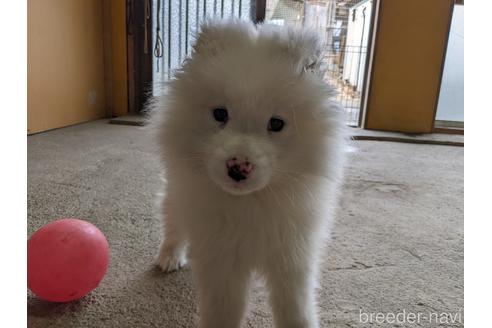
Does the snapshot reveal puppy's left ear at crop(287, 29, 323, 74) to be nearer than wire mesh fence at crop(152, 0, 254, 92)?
Yes

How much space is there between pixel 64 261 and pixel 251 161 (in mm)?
633

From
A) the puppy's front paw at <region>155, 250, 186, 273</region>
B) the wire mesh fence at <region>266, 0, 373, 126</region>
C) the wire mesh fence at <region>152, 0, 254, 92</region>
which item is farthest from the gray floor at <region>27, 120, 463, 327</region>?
the wire mesh fence at <region>266, 0, 373, 126</region>

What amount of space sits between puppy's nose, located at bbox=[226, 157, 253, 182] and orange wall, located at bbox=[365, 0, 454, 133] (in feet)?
13.2

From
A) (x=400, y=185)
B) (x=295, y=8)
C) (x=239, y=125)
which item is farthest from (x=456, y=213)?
(x=295, y=8)

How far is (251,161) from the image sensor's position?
86 centimetres

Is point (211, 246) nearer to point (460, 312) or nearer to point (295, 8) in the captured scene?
point (460, 312)

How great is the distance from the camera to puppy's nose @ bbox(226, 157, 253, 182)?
85 cm

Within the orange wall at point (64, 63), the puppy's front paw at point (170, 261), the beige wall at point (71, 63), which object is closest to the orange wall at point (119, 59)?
the beige wall at point (71, 63)

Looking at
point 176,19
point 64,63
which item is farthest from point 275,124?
point 176,19

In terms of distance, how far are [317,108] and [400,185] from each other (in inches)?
72.0

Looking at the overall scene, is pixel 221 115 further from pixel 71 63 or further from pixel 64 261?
pixel 71 63

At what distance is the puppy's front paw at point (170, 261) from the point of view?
57.6 inches

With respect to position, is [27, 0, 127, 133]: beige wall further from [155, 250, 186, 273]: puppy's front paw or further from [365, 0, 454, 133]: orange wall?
[365, 0, 454, 133]: orange wall

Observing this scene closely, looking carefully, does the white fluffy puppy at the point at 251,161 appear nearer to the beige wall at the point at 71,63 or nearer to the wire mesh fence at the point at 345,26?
the beige wall at the point at 71,63
